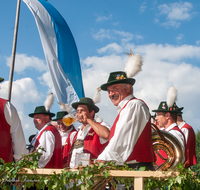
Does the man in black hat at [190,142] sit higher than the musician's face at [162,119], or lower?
lower

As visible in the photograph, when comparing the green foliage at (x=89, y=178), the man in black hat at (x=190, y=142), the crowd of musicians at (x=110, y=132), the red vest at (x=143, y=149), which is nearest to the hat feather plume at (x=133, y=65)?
the crowd of musicians at (x=110, y=132)

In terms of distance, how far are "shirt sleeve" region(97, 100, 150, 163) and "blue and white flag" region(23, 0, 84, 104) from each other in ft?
16.8

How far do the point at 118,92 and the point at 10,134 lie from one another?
148cm

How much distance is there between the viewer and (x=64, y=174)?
184 cm

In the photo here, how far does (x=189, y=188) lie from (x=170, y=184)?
0.45 feet

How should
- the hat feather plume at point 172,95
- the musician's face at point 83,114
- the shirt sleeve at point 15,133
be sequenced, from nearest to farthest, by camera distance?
the shirt sleeve at point 15,133 → the musician's face at point 83,114 → the hat feather plume at point 172,95

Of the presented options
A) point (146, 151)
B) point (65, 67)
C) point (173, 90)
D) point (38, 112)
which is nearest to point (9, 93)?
point (38, 112)

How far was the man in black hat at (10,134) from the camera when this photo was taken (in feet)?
10.4

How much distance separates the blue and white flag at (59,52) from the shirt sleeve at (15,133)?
14.0ft

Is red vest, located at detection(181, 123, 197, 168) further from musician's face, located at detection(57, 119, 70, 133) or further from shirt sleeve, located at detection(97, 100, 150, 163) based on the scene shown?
shirt sleeve, located at detection(97, 100, 150, 163)

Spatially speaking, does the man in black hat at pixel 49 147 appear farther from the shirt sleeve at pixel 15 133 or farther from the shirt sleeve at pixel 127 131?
the shirt sleeve at pixel 127 131

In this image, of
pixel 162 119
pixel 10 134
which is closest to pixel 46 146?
pixel 10 134

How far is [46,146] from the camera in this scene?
436cm

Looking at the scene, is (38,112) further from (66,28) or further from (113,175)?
(66,28)
